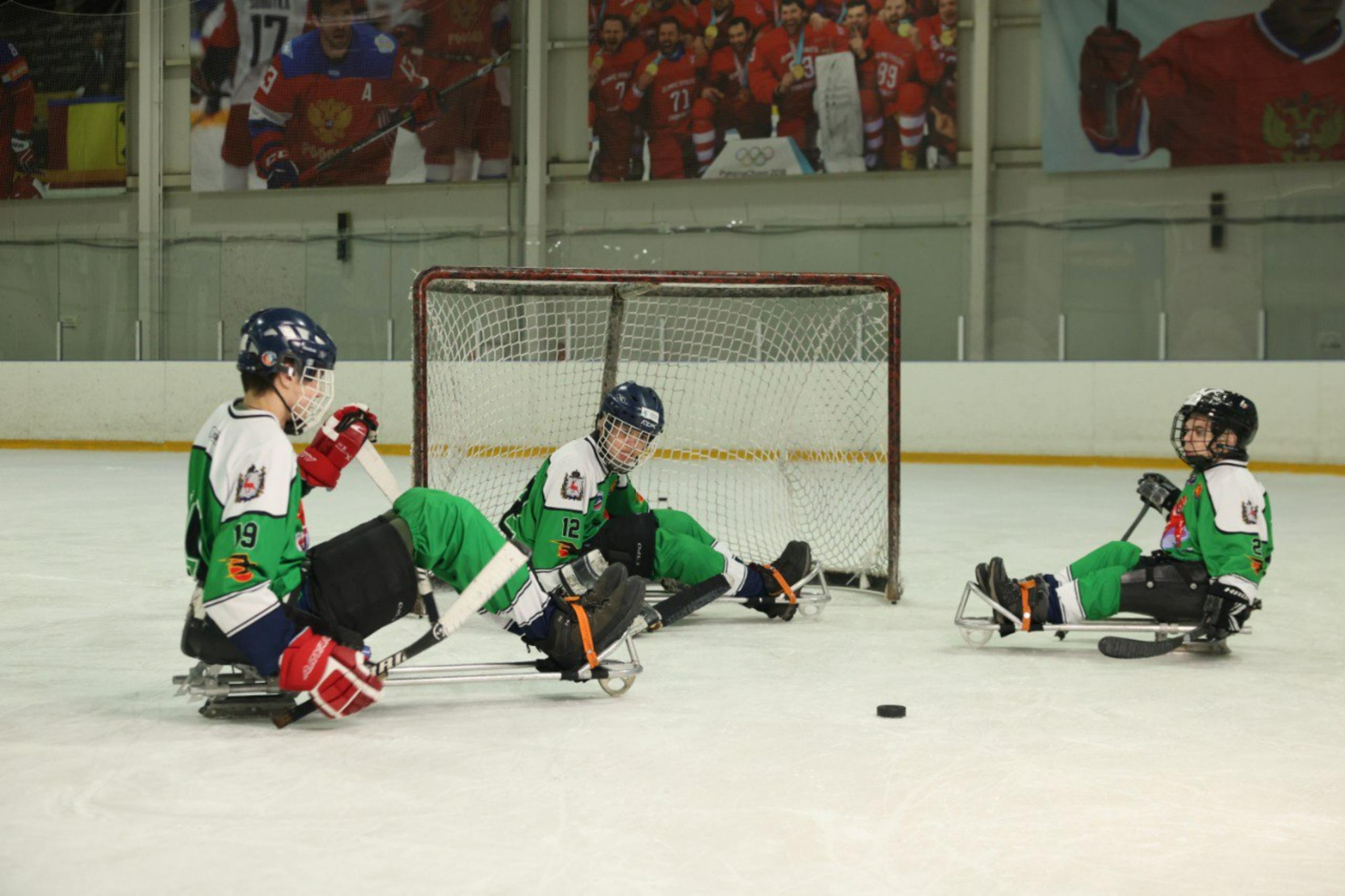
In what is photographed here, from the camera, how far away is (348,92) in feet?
43.1

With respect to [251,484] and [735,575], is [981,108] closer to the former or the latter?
[735,575]

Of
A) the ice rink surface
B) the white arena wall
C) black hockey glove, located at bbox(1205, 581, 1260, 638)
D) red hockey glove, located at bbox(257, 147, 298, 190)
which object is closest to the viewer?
the ice rink surface

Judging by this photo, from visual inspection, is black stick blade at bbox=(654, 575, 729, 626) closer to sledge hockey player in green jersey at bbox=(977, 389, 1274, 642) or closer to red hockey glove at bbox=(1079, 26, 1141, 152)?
sledge hockey player in green jersey at bbox=(977, 389, 1274, 642)

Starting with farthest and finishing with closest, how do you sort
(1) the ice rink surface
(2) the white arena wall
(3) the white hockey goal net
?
(2) the white arena wall < (3) the white hockey goal net < (1) the ice rink surface

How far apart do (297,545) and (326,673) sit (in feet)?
0.89

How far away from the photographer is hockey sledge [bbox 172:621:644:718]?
268 centimetres

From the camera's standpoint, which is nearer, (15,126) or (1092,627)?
(1092,627)

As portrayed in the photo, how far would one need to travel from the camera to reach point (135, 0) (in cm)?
1380

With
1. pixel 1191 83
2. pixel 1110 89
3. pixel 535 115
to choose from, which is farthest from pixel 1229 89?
pixel 535 115

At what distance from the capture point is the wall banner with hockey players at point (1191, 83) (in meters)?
10.9

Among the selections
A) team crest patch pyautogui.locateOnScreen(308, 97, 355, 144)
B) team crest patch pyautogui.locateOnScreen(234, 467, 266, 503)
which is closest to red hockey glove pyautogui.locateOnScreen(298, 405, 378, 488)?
team crest patch pyautogui.locateOnScreen(234, 467, 266, 503)

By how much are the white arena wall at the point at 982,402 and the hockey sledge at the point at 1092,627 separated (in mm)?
5506

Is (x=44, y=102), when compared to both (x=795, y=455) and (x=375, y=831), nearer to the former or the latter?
(x=795, y=455)

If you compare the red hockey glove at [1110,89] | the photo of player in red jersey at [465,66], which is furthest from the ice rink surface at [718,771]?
the photo of player in red jersey at [465,66]
